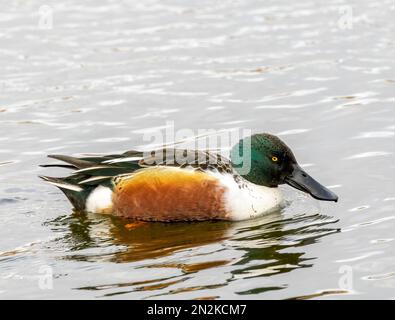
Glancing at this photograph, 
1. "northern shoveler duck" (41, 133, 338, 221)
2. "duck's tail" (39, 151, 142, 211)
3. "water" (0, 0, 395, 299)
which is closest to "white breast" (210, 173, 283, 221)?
"northern shoveler duck" (41, 133, 338, 221)

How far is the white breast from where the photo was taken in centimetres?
856

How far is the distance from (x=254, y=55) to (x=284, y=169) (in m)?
4.29

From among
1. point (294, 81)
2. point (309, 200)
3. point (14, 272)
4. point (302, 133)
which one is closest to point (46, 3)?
point (294, 81)

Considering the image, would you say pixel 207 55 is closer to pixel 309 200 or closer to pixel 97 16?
pixel 97 16

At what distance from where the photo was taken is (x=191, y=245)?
7988 mm

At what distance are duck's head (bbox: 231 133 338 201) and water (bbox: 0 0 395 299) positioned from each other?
0.27 m

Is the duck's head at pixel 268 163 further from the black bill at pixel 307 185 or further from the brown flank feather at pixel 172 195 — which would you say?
the brown flank feather at pixel 172 195

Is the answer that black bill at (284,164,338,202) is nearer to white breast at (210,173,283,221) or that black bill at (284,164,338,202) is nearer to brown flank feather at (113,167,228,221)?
white breast at (210,173,283,221)

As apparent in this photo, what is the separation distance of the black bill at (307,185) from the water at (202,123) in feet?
0.58

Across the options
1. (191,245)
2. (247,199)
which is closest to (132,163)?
(247,199)

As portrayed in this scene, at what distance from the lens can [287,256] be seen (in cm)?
760

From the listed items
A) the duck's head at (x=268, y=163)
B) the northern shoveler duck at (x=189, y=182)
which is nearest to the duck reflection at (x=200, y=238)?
the northern shoveler duck at (x=189, y=182)
